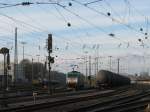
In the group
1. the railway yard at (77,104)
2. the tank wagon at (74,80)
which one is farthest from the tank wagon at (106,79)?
the railway yard at (77,104)

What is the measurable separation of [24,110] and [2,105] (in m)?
5.95

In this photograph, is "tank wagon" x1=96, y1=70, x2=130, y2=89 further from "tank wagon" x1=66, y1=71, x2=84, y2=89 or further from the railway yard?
the railway yard

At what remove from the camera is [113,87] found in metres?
71.6

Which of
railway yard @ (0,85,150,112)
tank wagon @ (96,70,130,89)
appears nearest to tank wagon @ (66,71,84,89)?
tank wagon @ (96,70,130,89)

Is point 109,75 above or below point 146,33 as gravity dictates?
below

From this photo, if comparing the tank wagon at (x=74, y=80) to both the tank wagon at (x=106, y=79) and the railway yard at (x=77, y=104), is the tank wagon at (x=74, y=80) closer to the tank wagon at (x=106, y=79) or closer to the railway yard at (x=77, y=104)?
the tank wagon at (x=106, y=79)

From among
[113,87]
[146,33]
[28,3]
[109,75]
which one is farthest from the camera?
[113,87]

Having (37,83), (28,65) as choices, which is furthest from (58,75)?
(37,83)

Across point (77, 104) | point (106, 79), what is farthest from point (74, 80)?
point (77, 104)

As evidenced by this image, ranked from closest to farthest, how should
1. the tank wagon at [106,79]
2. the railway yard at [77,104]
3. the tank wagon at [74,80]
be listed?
the railway yard at [77,104] < the tank wagon at [106,79] < the tank wagon at [74,80]

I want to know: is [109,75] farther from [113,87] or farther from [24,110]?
[24,110]

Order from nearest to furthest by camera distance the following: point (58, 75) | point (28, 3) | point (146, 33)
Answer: point (28, 3) → point (146, 33) → point (58, 75)

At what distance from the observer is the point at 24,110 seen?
81.4 feet

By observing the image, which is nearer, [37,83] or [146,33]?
[146,33]
